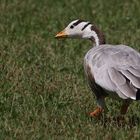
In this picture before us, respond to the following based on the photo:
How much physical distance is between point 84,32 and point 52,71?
1625mm

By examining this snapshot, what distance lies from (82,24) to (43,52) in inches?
111

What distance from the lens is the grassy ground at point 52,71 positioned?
855 cm

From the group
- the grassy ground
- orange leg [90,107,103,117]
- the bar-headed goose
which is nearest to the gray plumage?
the bar-headed goose

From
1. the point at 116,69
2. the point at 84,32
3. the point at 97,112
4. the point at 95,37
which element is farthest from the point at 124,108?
the point at 84,32

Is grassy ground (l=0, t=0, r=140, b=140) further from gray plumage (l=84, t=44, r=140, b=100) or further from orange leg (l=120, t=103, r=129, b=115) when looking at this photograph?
gray plumage (l=84, t=44, r=140, b=100)

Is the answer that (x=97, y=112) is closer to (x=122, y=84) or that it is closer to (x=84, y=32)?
(x=122, y=84)

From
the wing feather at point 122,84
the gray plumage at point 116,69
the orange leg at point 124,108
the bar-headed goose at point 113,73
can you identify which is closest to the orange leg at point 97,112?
the bar-headed goose at point 113,73

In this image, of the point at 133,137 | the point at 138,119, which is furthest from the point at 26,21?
the point at 133,137

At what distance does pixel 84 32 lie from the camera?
10148 mm

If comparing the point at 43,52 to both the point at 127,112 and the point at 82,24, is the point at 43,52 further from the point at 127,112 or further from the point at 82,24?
the point at 127,112

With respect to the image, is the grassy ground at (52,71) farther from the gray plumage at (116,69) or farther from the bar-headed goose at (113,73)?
the gray plumage at (116,69)

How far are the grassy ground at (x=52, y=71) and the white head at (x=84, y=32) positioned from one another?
75 centimetres

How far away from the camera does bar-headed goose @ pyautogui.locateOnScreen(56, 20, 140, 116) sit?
8.30 m

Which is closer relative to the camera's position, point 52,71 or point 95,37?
point 95,37
